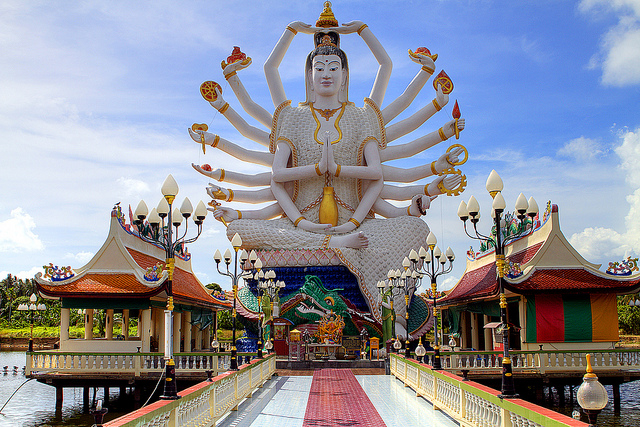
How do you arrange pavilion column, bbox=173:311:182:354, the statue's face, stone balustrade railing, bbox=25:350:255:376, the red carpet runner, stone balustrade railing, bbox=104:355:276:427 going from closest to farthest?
stone balustrade railing, bbox=104:355:276:427 → the red carpet runner → stone balustrade railing, bbox=25:350:255:376 → pavilion column, bbox=173:311:182:354 → the statue's face

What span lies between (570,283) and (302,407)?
10.7 metres

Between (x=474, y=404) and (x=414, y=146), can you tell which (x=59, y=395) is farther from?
(x=414, y=146)

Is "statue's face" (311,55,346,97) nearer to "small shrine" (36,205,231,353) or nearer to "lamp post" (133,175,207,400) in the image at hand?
A: "small shrine" (36,205,231,353)

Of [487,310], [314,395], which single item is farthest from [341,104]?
[314,395]

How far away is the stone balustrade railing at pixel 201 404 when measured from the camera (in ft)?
21.3

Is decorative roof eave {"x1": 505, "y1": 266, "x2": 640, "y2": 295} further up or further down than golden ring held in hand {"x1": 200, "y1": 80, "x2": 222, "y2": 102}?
further down

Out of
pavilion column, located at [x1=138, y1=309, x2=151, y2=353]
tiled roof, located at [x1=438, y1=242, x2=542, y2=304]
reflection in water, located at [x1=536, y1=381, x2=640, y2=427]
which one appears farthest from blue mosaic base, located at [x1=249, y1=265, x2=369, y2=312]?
reflection in water, located at [x1=536, y1=381, x2=640, y2=427]

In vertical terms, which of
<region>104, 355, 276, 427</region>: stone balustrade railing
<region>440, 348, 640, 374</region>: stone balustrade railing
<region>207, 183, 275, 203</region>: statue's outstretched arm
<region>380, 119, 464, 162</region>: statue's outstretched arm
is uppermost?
<region>380, 119, 464, 162</region>: statue's outstretched arm

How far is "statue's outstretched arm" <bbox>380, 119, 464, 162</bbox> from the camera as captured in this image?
30797mm

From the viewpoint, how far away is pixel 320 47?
100.0 ft

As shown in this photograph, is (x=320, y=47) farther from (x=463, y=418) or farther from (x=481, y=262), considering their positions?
(x=463, y=418)

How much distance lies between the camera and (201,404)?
884cm

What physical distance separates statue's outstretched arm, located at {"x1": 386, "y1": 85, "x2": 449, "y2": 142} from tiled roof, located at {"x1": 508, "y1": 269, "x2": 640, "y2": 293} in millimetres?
14159

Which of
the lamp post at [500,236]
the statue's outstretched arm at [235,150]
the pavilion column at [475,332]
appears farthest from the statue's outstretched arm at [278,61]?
the lamp post at [500,236]
